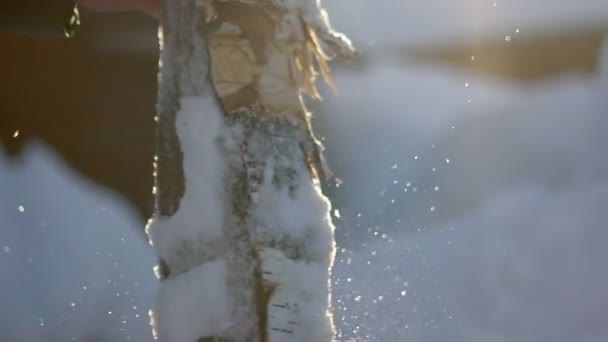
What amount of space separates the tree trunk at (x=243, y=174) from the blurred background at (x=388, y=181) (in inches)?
32.0

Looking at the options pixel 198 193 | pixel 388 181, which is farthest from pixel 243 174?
pixel 388 181

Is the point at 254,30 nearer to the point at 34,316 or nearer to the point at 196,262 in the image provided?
the point at 196,262

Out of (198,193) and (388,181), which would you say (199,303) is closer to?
(198,193)

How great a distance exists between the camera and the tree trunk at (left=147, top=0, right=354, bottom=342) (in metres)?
0.64

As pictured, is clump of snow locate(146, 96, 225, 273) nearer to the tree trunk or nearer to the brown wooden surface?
the tree trunk

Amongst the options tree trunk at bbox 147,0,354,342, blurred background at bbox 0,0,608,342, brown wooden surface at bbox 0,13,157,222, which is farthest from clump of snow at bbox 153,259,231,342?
brown wooden surface at bbox 0,13,157,222

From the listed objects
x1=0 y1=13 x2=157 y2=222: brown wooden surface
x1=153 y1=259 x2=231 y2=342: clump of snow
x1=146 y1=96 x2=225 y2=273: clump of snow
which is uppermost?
x1=0 y1=13 x2=157 y2=222: brown wooden surface

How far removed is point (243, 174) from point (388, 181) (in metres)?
1.05

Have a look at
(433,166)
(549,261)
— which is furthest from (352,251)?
(549,261)

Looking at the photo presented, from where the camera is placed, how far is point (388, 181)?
1.66 metres

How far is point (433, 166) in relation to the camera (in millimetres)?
1699

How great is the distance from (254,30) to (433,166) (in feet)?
3.69

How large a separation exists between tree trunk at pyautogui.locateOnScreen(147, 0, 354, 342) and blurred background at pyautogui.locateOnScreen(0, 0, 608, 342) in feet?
2.66

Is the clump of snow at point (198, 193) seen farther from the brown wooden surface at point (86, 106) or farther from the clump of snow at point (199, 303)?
the brown wooden surface at point (86, 106)
